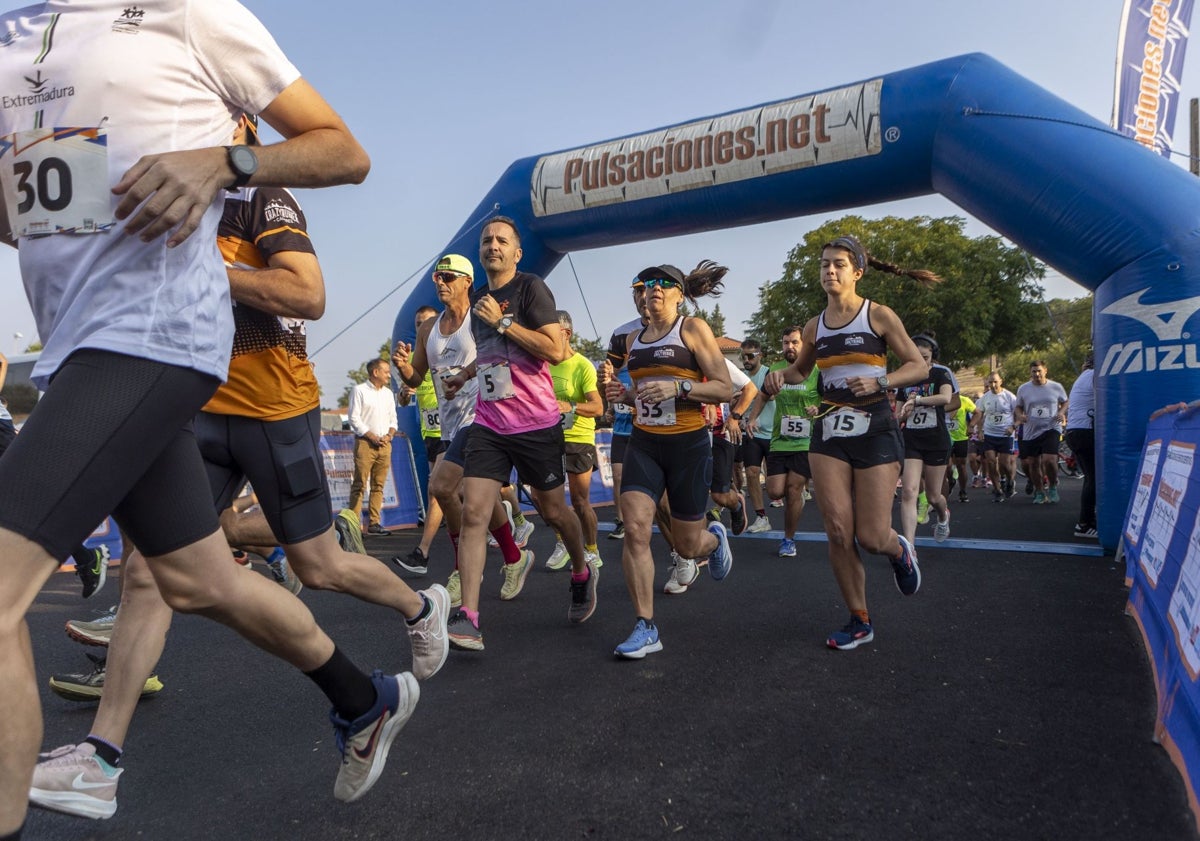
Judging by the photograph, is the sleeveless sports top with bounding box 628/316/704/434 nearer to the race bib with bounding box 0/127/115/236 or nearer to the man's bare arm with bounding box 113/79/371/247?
the man's bare arm with bounding box 113/79/371/247

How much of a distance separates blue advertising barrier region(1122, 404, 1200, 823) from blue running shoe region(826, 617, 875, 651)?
1170 mm

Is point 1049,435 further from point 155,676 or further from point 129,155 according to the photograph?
point 129,155

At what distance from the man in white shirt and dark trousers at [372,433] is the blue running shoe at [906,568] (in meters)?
6.70

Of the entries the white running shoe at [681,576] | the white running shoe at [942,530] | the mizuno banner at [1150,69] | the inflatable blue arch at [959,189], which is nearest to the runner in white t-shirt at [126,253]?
the white running shoe at [681,576]

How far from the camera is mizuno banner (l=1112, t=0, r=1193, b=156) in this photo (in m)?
9.06

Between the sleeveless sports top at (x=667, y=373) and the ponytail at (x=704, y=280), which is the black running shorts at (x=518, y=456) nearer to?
the sleeveless sports top at (x=667, y=373)

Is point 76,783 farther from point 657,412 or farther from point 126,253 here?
point 657,412

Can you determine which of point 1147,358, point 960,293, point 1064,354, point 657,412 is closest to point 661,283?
point 657,412

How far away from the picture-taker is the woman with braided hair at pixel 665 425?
3.95 metres

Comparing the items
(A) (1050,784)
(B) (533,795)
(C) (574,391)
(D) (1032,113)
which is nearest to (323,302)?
(B) (533,795)

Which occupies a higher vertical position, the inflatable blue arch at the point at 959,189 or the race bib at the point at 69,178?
the inflatable blue arch at the point at 959,189

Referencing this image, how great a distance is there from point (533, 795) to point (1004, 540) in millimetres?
6796

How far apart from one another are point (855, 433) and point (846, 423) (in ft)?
0.22

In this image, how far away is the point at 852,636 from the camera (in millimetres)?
3875
